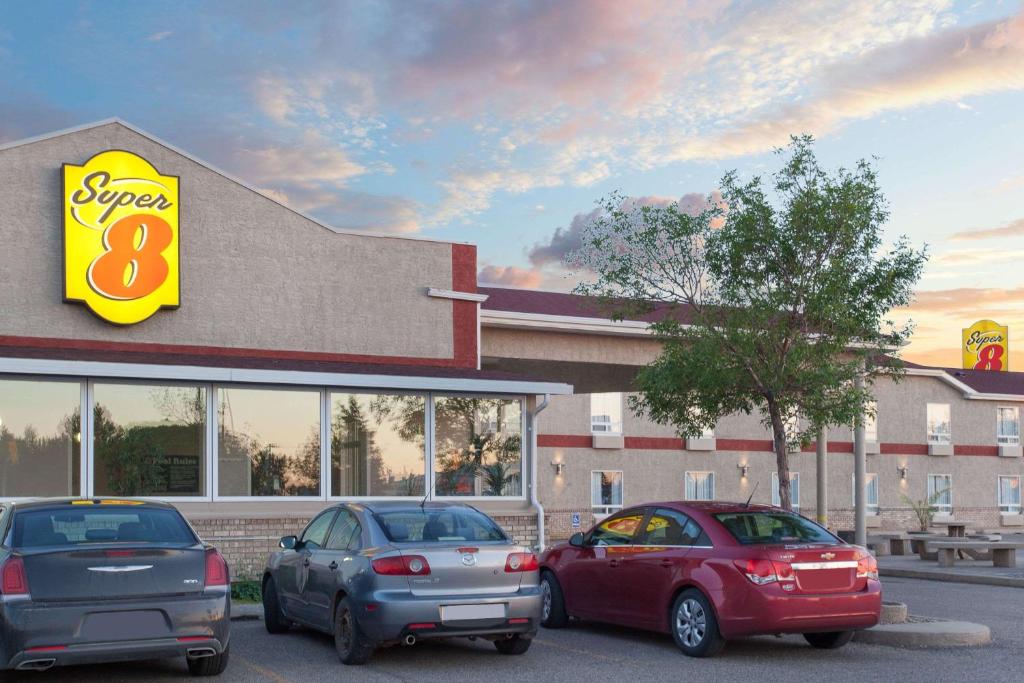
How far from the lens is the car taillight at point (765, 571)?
11.0 metres

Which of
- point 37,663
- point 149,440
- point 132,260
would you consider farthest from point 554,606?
point 132,260

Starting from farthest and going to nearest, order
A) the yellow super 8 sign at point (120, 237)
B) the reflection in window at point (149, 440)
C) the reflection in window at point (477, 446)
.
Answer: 1. the reflection in window at point (477, 446)
2. the yellow super 8 sign at point (120, 237)
3. the reflection in window at point (149, 440)

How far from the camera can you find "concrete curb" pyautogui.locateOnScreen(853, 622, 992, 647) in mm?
12156

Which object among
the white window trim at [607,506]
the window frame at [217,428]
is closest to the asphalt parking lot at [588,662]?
the window frame at [217,428]

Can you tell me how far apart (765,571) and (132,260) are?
12.0m

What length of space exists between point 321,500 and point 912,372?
33055 mm

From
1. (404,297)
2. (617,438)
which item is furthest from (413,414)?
(617,438)

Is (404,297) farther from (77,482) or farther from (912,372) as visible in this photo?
(912,372)

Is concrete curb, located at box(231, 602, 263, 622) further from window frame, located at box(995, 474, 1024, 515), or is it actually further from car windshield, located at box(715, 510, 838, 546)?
window frame, located at box(995, 474, 1024, 515)

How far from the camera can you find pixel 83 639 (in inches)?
351

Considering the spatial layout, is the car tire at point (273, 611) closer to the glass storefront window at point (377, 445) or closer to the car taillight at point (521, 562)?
the car taillight at point (521, 562)

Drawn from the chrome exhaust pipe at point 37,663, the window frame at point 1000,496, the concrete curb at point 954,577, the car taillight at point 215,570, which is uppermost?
the car taillight at point 215,570

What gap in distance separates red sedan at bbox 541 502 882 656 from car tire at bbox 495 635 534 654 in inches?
57.2

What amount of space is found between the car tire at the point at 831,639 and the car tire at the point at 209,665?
18.5 feet
